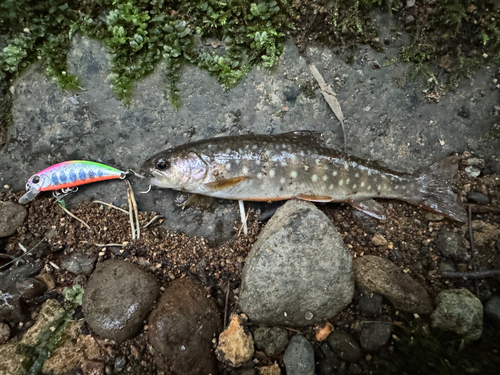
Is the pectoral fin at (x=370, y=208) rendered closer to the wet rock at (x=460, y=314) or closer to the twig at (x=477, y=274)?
the twig at (x=477, y=274)

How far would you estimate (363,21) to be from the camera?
4484mm

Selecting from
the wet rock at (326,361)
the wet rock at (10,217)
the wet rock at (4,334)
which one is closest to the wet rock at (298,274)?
the wet rock at (326,361)

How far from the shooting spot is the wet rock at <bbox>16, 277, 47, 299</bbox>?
4.07 meters

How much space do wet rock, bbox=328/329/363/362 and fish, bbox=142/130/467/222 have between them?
63.7 inches

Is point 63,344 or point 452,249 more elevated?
point 452,249

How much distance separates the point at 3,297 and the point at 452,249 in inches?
225

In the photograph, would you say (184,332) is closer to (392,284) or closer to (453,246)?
(392,284)

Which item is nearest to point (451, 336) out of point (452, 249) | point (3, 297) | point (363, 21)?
point (452, 249)

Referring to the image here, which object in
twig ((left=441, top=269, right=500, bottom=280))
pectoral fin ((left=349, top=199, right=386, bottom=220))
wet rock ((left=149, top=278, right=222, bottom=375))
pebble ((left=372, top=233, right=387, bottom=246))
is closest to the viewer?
wet rock ((left=149, top=278, right=222, bottom=375))

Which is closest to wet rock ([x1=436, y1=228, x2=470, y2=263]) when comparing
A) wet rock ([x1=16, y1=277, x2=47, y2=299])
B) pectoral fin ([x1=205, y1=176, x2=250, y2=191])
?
pectoral fin ([x1=205, y1=176, x2=250, y2=191])

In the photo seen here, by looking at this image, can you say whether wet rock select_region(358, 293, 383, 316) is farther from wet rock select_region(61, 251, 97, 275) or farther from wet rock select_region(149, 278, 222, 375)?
wet rock select_region(61, 251, 97, 275)

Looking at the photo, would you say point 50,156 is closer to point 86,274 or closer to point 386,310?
point 86,274

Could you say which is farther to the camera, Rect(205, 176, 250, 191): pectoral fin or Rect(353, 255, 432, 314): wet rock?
Rect(205, 176, 250, 191): pectoral fin

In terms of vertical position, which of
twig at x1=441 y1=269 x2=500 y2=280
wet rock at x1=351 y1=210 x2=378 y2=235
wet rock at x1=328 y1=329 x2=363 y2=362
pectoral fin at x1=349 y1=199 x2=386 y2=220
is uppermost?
pectoral fin at x1=349 y1=199 x2=386 y2=220
